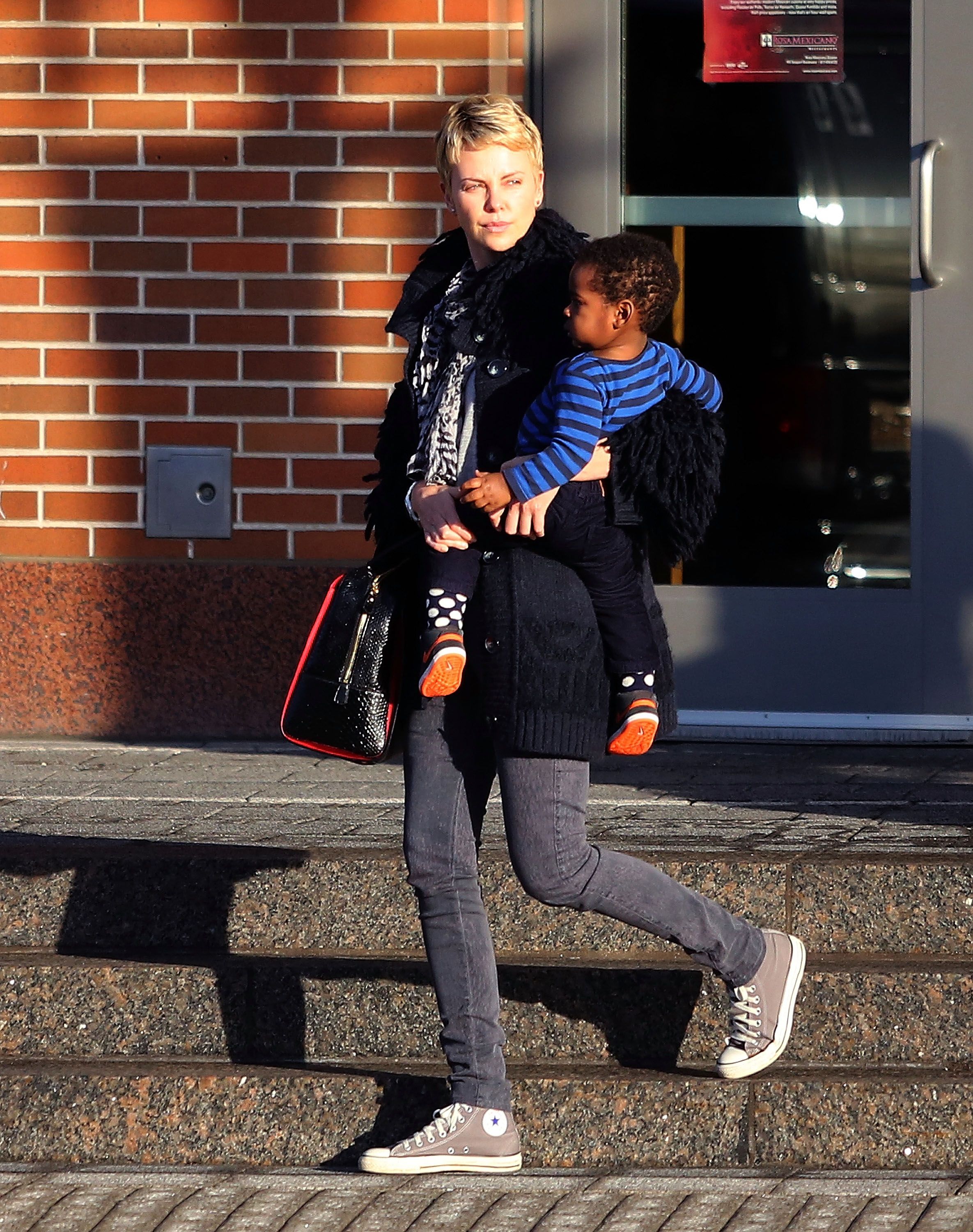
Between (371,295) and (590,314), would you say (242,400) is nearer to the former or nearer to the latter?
(371,295)

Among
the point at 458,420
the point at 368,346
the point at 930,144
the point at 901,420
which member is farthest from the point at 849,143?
the point at 458,420

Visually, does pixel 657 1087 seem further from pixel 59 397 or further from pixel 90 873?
pixel 59 397

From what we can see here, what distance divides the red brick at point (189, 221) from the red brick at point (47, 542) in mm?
941

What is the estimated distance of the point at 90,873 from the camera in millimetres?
3738

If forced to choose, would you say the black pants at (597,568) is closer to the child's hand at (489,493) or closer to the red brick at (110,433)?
the child's hand at (489,493)

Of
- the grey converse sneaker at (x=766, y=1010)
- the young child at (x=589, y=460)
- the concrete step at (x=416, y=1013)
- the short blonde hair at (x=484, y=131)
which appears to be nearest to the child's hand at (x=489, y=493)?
the young child at (x=589, y=460)

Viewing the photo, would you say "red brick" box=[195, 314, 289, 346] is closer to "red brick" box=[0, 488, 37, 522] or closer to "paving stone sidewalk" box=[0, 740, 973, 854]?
"red brick" box=[0, 488, 37, 522]

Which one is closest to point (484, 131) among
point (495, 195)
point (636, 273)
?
point (495, 195)

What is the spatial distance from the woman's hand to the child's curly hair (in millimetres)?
403

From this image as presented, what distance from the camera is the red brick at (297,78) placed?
5371 millimetres

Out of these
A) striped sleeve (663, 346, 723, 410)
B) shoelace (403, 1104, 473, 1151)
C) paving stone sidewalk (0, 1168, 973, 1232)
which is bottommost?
paving stone sidewalk (0, 1168, 973, 1232)

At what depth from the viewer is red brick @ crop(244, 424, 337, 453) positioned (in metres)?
5.43

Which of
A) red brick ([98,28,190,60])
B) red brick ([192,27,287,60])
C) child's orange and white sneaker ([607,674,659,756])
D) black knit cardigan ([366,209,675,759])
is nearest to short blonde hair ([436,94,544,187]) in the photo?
black knit cardigan ([366,209,675,759])

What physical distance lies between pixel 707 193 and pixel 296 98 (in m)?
1.27
